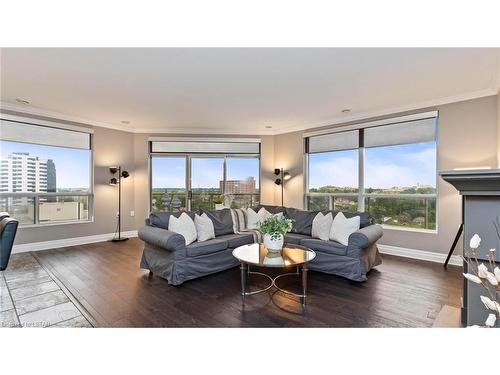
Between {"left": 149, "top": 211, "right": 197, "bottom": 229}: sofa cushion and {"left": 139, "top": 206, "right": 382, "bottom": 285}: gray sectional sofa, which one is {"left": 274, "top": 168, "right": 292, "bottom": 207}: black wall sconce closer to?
{"left": 139, "top": 206, "right": 382, "bottom": 285}: gray sectional sofa

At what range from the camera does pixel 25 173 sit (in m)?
4.34

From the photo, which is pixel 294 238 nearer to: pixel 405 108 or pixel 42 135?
pixel 405 108

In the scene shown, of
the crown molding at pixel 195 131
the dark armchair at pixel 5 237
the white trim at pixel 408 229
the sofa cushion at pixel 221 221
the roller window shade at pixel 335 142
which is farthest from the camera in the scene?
the crown molding at pixel 195 131

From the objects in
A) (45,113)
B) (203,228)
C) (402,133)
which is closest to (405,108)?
(402,133)

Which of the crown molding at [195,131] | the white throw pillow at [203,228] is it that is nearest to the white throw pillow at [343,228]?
the white throw pillow at [203,228]

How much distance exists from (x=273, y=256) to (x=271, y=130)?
3.88m

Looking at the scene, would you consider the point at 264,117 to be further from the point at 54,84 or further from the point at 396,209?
the point at 54,84

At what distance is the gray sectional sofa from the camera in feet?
9.59

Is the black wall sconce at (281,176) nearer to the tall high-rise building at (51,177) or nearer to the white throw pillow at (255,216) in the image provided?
the white throw pillow at (255,216)

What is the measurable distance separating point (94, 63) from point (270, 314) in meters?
3.31

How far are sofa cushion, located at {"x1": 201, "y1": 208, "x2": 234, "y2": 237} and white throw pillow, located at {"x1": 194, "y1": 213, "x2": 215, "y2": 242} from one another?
227 mm

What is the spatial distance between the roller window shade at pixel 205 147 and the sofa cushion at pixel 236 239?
2.73m

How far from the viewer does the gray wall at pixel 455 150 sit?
3.48 m

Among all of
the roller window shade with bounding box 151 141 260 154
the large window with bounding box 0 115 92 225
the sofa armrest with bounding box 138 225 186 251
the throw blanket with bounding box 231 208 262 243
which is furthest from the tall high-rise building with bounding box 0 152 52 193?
the throw blanket with bounding box 231 208 262 243
